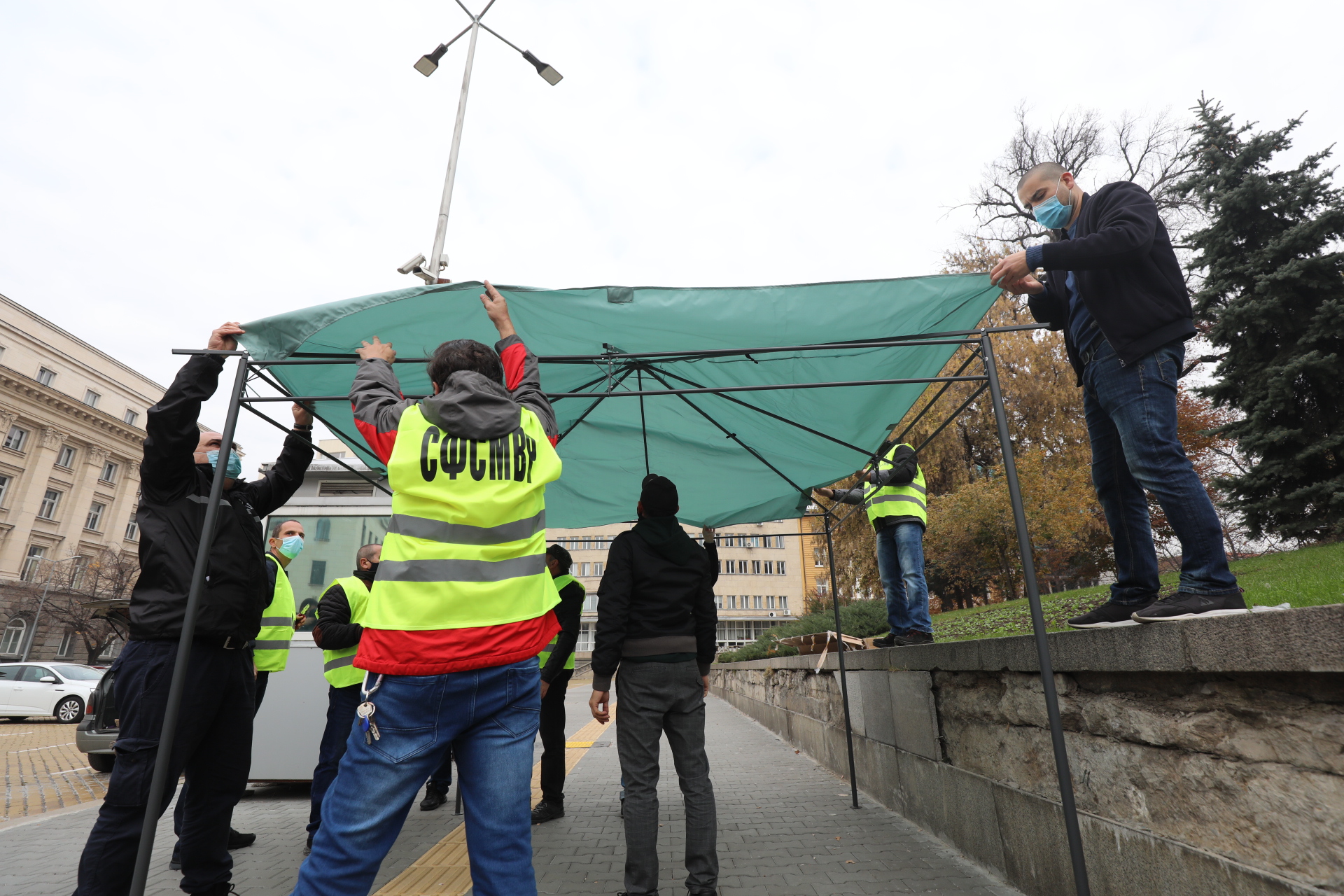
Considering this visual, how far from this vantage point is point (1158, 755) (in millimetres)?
2320

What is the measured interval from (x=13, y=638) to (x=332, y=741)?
47.2m

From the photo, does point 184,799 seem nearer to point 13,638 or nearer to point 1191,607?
point 1191,607

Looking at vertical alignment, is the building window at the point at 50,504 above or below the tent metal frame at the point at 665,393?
above

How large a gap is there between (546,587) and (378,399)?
913 millimetres

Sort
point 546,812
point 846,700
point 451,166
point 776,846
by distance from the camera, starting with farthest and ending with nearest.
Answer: point 451,166, point 846,700, point 546,812, point 776,846

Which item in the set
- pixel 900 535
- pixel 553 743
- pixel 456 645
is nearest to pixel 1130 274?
pixel 456 645

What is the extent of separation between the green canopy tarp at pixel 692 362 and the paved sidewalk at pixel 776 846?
218 cm

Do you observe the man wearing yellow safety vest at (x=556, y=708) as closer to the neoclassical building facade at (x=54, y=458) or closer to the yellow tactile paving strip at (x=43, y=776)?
the yellow tactile paving strip at (x=43, y=776)

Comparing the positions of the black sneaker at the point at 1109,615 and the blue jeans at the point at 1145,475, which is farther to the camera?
the black sneaker at the point at 1109,615

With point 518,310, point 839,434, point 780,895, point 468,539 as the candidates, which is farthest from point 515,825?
point 839,434

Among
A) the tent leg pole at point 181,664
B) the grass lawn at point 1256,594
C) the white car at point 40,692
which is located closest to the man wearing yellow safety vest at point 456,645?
the tent leg pole at point 181,664

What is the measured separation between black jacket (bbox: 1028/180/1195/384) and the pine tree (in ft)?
38.6

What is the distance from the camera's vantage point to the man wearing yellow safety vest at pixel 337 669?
14.1ft

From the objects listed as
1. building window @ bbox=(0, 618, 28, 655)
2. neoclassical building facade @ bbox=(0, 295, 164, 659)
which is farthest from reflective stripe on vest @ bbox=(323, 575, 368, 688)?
building window @ bbox=(0, 618, 28, 655)
